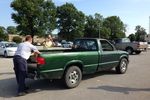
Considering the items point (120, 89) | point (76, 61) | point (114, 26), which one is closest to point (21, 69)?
point (76, 61)

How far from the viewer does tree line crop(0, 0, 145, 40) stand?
59406mm

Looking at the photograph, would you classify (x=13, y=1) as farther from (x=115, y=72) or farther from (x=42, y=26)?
(x=115, y=72)

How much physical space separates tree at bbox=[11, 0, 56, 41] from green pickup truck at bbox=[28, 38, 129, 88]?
1881 inches

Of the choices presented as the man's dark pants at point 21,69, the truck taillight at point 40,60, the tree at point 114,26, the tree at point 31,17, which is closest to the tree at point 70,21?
the tree at point 31,17

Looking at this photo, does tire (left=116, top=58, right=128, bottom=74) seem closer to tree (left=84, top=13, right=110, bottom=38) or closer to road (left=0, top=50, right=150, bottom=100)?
road (left=0, top=50, right=150, bottom=100)

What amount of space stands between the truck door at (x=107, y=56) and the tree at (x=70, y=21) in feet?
206

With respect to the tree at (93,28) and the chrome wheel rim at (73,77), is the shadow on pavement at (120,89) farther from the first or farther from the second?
the tree at (93,28)

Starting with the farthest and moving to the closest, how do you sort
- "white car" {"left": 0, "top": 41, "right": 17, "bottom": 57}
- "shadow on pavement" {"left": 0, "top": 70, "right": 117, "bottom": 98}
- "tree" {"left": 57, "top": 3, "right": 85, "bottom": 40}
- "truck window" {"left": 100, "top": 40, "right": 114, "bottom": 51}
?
"tree" {"left": 57, "top": 3, "right": 85, "bottom": 40}
"white car" {"left": 0, "top": 41, "right": 17, "bottom": 57}
"truck window" {"left": 100, "top": 40, "right": 114, "bottom": 51}
"shadow on pavement" {"left": 0, "top": 70, "right": 117, "bottom": 98}

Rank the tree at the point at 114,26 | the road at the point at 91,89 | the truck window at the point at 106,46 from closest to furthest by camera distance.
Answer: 1. the road at the point at 91,89
2. the truck window at the point at 106,46
3. the tree at the point at 114,26

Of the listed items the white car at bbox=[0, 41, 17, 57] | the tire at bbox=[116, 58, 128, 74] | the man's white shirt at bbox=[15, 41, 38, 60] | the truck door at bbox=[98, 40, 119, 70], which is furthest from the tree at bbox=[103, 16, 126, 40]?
the man's white shirt at bbox=[15, 41, 38, 60]

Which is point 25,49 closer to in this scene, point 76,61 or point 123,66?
point 76,61

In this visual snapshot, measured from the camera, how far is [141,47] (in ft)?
93.9

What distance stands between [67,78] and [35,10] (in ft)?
171

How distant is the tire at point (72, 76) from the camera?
30.0ft
